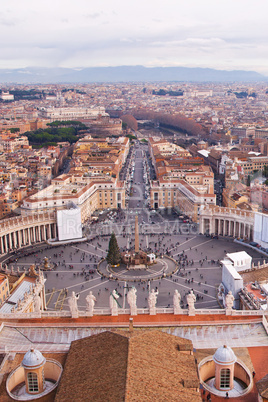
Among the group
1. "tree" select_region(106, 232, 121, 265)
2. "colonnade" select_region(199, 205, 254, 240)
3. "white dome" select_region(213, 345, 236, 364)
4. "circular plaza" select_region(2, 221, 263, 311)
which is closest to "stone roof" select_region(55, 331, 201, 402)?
"white dome" select_region(213, 345, 236, 364)

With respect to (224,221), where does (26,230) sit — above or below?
below

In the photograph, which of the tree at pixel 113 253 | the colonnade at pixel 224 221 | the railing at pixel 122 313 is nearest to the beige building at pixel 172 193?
the colonnade at pixel 224 221

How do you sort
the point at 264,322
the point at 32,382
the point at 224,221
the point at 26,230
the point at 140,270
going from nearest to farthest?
1. the point at 32,382
2. the point at 264,322
3. the point at 140,270
4. the point at 26,230
5. the point at 224,221

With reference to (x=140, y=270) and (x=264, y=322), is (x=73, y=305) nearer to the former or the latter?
(x=264, y=322)

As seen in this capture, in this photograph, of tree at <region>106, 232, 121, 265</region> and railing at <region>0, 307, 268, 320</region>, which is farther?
tree at <region>106, 232, 121, 265</region>

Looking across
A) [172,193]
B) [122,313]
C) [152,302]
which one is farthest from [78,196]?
[152,302]

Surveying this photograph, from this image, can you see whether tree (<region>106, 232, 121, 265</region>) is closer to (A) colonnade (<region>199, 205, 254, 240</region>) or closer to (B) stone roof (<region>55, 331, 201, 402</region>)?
(A) colonnade (<region>199, 205, 254, 240</region>)
